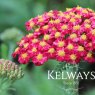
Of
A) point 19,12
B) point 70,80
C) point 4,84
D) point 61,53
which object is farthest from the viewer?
point 19,12

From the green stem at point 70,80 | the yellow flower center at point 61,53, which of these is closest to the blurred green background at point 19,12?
the green stem at point 70,80

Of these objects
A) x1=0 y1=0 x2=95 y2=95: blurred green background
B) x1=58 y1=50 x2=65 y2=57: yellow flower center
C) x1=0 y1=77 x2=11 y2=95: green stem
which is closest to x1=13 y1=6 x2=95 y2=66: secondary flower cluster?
x1=58 y1=50 x2=65 y2=57: yellow flower center

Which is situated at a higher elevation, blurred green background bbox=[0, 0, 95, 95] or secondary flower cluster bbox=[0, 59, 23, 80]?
blurred green background bbox=[0, 0, 95, 95]

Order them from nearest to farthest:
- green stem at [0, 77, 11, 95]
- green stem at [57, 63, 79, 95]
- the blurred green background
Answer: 1. green stem at [57, 63, 79, 95]
2. green stem at [0, 77, 11, 95]
3. the blurred green background

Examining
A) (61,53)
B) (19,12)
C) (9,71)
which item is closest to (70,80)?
(61,53)

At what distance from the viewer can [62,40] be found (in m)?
2.82

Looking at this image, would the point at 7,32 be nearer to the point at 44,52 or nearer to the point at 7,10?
the point at 7,10

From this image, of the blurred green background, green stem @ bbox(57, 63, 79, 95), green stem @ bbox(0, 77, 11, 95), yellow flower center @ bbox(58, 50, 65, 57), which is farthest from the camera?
the blurred green background

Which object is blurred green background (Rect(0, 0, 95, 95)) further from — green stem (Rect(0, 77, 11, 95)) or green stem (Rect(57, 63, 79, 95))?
green stem (Rect(57, 63, 79, 95))

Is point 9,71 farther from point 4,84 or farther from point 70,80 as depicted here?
point 70,80

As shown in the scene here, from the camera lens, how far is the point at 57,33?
284cm

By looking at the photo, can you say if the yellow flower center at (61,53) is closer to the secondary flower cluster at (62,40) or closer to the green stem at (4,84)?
the secondary flower cluster at (62,40)

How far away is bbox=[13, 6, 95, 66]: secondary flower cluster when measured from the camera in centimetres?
277

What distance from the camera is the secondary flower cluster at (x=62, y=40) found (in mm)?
2768
